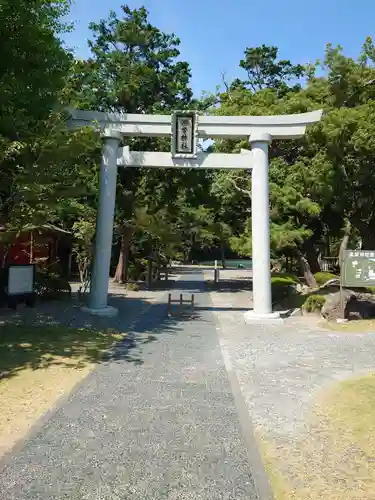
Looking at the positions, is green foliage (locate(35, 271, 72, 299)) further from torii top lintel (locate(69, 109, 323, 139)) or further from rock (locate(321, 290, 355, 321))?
rock (locate(321, 290, 355, 321))

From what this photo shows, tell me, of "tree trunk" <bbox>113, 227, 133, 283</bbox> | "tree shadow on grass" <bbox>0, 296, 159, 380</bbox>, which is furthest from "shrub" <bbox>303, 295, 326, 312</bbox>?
"tree trunk" <bbox>113, 227, 133, 283</bbox>

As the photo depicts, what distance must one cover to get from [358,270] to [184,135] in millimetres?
6381

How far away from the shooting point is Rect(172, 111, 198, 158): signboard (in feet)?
40.2

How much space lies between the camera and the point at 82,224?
17.8 m

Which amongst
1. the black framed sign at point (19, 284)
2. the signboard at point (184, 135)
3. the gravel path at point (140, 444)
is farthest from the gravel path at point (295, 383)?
the black framed sign at point (19, 284)

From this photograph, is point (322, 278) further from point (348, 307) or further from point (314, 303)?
point (348, 307)

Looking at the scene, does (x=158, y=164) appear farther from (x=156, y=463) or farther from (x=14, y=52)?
(x=156, y=463)

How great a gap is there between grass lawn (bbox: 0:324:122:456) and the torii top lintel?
598 centimetres

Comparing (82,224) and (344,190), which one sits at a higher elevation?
(344,190)

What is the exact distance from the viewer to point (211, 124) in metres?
12.4

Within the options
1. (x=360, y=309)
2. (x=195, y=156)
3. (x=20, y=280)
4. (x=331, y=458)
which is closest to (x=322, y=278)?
(x=360, y=309)

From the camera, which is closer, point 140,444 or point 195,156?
point 140,444

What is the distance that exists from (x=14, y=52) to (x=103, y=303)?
274 inches

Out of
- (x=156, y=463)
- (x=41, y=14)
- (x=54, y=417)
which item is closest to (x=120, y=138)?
(x=41, y=14)
